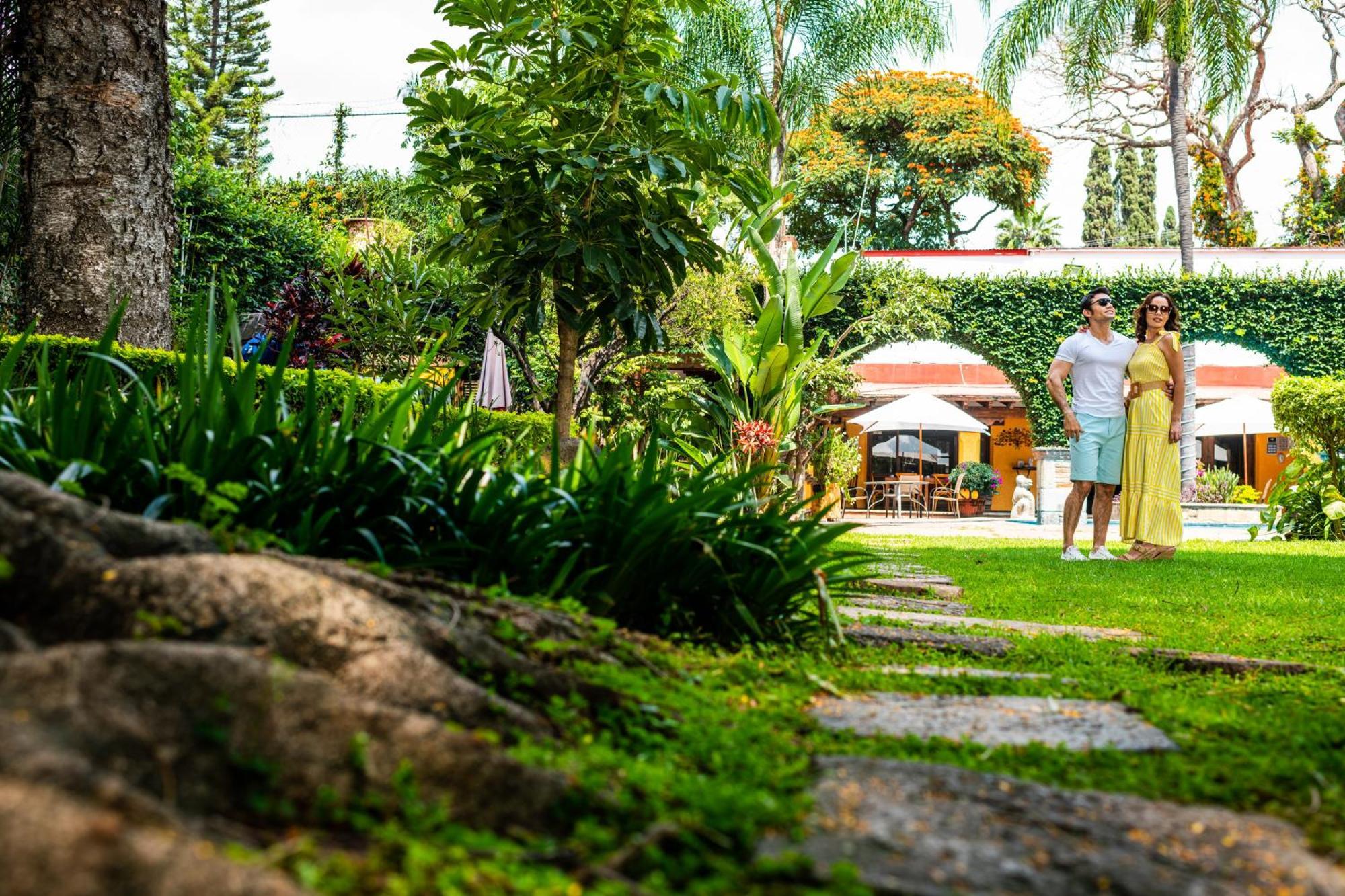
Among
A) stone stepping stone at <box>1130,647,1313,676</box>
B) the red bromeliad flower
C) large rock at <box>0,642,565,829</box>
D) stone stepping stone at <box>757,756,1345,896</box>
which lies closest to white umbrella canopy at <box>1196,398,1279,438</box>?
the red bromeliad flower

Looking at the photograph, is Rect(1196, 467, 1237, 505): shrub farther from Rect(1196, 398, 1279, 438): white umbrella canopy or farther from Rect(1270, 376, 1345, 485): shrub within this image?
Rect(1270, 376, 1345, 485): shrub

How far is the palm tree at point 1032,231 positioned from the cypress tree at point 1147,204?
15.7 feet

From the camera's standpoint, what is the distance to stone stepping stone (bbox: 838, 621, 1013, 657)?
2.56 metres

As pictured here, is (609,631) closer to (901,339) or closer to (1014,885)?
(1014,885)

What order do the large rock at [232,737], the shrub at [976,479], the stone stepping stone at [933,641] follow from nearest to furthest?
the large rock at [232,737], the stone stepping stone at [933,641], the shrub at [976,479]

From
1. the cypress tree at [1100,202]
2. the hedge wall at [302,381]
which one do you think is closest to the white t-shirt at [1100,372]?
the hedge wall at [302,381]

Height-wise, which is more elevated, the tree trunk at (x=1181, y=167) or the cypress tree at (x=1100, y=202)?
the cypress tree at (x=1100, y=202)

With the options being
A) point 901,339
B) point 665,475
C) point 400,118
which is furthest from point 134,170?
point 400,118

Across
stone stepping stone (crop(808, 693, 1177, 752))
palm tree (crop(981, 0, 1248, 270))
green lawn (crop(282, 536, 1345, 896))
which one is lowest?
stone stepping stone (crop(808, 693, 1177, 752))

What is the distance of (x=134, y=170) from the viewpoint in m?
4.77

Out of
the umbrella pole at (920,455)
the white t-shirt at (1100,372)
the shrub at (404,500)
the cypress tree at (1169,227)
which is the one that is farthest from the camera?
the cypress tree at (1169,227)

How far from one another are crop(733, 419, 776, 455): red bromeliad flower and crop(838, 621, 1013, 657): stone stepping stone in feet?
16.4

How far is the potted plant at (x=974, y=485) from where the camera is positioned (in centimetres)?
2181

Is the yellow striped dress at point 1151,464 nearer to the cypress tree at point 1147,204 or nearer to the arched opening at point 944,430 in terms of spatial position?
the arched opening at point 944,430
